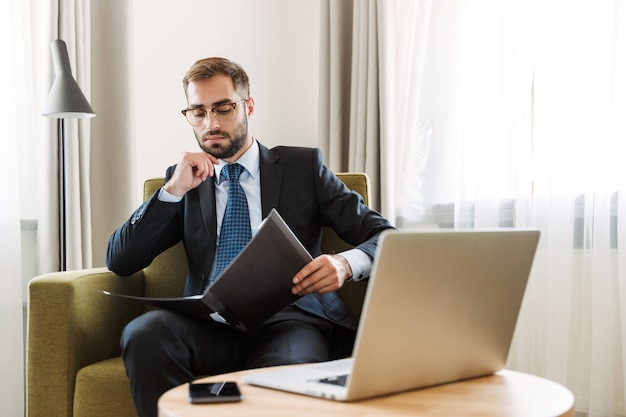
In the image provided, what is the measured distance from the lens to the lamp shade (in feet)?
7.75

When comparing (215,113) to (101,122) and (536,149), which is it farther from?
(536,149)

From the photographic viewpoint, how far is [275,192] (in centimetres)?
208


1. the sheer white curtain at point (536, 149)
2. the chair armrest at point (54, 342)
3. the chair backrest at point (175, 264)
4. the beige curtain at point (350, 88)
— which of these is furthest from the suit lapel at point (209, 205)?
the beige curtain at point (350, 88)

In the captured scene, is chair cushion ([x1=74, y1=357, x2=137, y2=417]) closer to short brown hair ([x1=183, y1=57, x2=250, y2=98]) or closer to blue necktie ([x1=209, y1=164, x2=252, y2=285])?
blue necktie ([x1=209, y1=164, x2=252, y2=285])

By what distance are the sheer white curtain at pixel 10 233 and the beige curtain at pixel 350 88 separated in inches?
54.1

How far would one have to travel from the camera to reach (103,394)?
1784mm

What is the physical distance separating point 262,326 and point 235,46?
2.17 m

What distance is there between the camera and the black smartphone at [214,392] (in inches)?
42.9

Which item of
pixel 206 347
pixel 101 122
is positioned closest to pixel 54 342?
pixel 206 347

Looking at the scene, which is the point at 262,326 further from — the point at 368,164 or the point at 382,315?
the point at 368,164

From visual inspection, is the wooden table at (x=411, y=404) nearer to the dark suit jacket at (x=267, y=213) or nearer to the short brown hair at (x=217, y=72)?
the dark suit jacket at (x=267, y=213)

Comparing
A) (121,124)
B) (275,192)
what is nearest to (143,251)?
(275,192)

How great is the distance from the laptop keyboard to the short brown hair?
1175 mm

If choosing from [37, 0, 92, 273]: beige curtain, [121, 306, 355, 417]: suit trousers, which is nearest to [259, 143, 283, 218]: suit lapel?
[121, 306, 355, 417]: suit trousers
